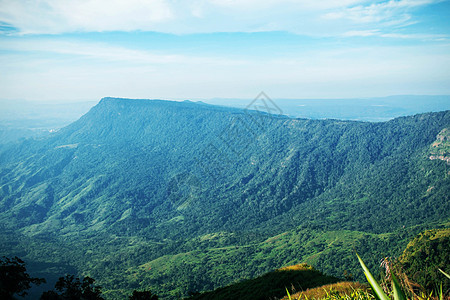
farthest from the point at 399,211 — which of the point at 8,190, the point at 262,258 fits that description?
the point at 8,190

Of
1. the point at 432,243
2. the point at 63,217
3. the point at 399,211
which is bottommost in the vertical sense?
the point at 63,217

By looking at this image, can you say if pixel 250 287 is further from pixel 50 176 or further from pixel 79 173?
pixel 50 176

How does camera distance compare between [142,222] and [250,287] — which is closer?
[250,287]

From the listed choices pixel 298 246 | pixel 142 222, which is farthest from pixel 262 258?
pixel 142 222

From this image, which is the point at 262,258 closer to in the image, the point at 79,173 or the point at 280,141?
the point at 280,141

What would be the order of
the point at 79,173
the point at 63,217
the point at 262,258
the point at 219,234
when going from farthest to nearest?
the point at 79,173 < the point at 63,217 < the point at 219,234 < the point at 262,258

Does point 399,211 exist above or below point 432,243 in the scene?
below

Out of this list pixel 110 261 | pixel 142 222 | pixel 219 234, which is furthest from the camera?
pixel 142 222
